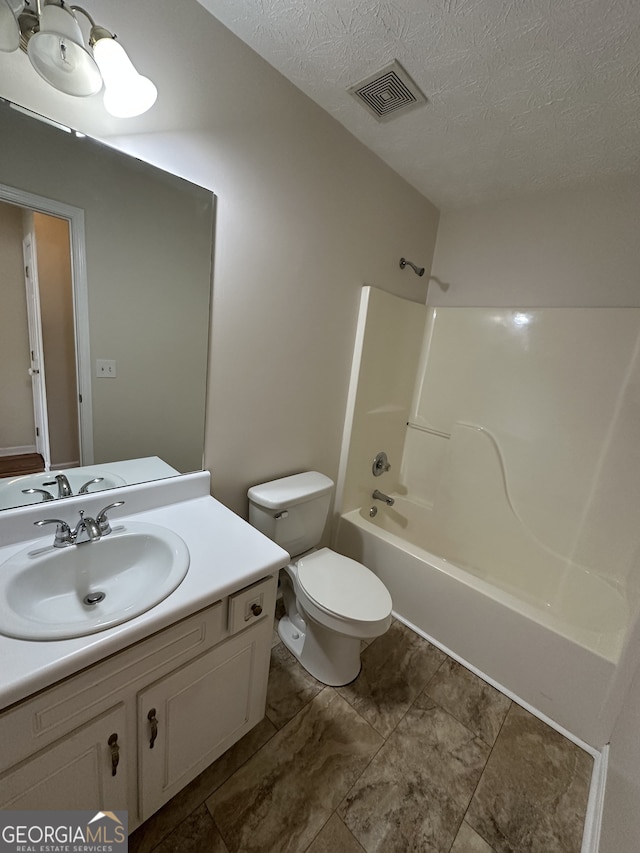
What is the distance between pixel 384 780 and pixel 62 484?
1.46 metres

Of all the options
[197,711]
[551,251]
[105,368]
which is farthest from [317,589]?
[551,251]

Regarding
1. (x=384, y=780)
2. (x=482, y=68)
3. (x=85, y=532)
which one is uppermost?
(x=482, y=68)

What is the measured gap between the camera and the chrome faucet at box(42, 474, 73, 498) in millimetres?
1053

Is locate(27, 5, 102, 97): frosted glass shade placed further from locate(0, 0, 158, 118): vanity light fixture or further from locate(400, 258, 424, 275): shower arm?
locate(400, 258, 424, 275): shower arm

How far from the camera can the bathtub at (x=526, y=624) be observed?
132 centimetres

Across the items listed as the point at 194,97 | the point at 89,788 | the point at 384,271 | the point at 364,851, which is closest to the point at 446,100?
the point at 384,271

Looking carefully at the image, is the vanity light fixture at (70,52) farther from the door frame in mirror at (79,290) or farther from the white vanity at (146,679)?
the white vanity at (146,679)

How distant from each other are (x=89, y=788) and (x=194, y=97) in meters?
1.89

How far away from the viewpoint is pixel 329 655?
1466 mm

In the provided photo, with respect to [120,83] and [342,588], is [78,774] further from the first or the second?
[120,83]

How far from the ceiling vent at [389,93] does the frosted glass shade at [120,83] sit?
775 mm

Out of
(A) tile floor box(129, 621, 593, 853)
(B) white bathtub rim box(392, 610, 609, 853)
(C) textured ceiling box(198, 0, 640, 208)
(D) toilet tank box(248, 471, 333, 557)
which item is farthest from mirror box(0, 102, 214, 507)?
(B) white bathtub rim box(392, 610, 609, 853)

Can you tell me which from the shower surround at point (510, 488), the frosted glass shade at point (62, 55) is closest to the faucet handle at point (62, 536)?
the frosted glass shade at point (62, 55)

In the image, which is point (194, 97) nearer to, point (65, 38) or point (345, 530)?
point (65, 38)
